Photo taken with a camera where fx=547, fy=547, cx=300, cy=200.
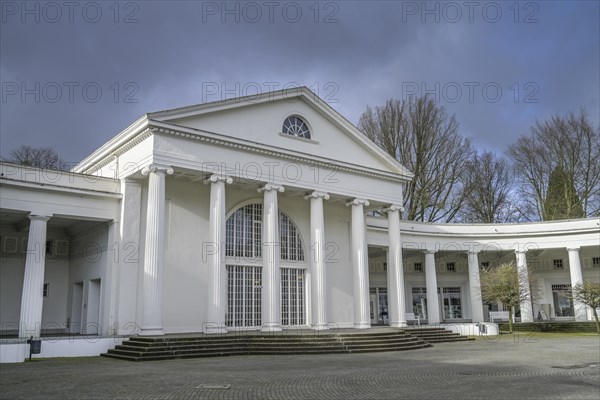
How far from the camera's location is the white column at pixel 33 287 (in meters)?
17.9

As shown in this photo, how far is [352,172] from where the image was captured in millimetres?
25203

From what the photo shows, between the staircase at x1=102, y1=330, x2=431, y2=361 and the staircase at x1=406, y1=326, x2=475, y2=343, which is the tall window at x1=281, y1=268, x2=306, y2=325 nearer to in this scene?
the staircase at x1=102, y1=330, x2=431, y2=361

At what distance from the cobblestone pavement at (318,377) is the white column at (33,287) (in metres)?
2.21

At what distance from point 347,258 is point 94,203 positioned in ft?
40.3

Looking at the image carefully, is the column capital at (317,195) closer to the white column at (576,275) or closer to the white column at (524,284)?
the white column at (524,284)

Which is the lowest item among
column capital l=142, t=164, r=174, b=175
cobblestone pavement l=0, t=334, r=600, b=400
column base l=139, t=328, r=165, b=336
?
cobblestone pavement l=0, t=334, r=600, b=400

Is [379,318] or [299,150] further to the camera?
[379,318]

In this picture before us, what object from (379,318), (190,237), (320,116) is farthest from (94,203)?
(379,318)

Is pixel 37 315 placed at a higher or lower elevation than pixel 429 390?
higher

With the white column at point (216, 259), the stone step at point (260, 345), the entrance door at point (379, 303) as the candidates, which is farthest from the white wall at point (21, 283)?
the entrance door at point (379, 303)

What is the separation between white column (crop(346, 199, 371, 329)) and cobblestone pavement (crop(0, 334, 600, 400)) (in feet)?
24.8

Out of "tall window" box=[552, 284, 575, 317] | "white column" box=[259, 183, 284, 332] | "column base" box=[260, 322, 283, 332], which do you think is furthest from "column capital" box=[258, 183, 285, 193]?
Result: "tall window" box=[552, 284, 575, 317]

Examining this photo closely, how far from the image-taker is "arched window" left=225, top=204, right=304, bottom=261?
22781 millimetres

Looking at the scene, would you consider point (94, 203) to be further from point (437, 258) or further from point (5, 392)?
point (437, 258)
